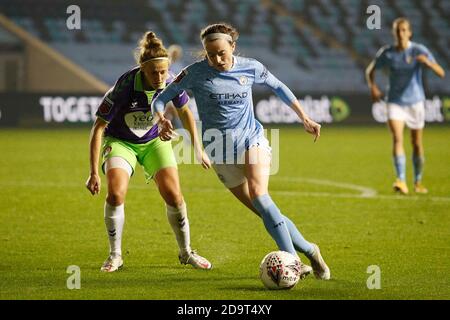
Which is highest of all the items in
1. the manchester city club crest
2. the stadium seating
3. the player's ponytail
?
the stadium seating

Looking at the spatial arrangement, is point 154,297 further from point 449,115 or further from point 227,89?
point 449,115

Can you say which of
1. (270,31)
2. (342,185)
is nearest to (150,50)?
(342,185)

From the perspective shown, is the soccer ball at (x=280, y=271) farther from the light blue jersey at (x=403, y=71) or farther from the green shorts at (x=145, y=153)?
the light blue jersey at (x=403, y=71)

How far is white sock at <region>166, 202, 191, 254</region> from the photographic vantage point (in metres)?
8.00

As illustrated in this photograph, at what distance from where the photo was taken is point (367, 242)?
30.1 feet

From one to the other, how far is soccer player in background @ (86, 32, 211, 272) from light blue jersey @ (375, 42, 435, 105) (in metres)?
6.31

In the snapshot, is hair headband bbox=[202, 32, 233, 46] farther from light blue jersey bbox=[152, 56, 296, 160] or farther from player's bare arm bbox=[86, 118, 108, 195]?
player's bare arm bbox=[86, 118, 108, 195]

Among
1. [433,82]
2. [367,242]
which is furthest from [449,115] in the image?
[367,242]

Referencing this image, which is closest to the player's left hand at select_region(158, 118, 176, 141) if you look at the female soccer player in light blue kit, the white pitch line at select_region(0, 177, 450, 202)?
the female soccer player in light blue kit

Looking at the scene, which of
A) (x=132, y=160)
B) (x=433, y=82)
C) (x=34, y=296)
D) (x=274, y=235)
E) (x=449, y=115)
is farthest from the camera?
(x=433, y=82)

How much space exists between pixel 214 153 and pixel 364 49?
2715 cm

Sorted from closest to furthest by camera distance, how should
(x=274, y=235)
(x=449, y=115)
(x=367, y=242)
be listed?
(x=274, y=235)
(x=367, y=242)
(x=449, y=115)

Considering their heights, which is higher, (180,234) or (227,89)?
(227,89)

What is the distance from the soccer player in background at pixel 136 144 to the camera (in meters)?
7.69
